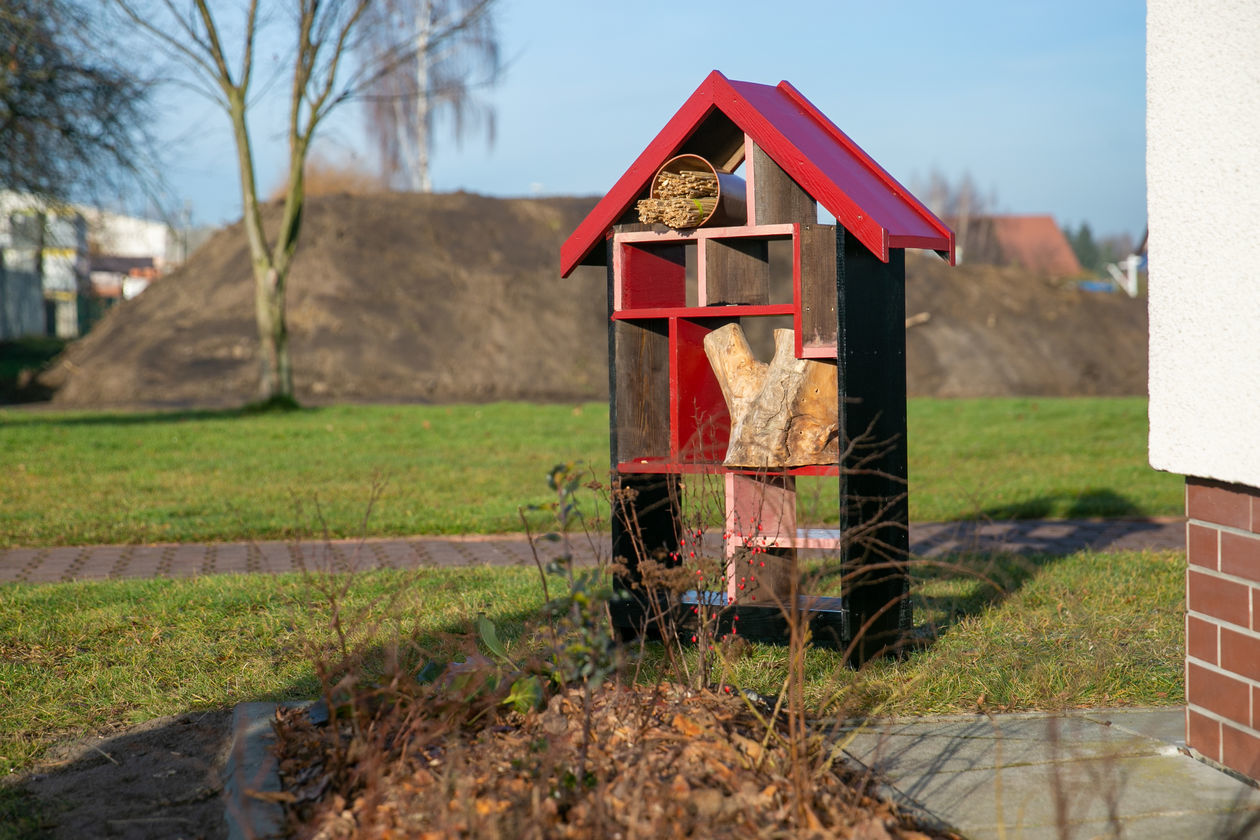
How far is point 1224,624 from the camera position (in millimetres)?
3236

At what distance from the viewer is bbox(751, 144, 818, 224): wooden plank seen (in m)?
4.65

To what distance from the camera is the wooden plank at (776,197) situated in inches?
183

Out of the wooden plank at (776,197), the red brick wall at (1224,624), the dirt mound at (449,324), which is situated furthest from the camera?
the dirt mound at (449,324)

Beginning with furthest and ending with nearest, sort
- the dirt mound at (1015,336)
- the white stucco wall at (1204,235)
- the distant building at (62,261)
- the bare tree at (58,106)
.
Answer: the dirt mound at (1015,336) < the distant building at (62,261) < the bare tree at (58,106) < the white stucco wall at (1204,235)

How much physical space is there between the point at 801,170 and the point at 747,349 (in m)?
0.88

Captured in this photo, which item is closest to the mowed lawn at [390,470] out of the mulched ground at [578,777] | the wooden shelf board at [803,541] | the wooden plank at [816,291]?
the wooden shelf board at [803,541]

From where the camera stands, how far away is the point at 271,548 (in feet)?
24.7

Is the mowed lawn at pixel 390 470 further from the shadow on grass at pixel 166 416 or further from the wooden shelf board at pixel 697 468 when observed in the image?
the wooden shelf board at pixel 697 468

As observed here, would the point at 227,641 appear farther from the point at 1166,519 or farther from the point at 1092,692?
the point at 1166,519

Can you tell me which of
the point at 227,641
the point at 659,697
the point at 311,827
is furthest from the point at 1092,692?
the point at 227,641

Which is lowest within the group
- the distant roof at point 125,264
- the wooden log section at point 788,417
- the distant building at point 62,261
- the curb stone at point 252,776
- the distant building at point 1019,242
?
the curb stone at point 252,776

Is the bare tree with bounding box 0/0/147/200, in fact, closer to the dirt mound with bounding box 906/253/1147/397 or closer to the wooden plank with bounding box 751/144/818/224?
the wooden plank with bounding box 751/144/818/224

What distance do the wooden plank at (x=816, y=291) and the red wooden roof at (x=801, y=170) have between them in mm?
219

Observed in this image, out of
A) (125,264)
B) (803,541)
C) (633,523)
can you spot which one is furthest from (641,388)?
(125,264)
